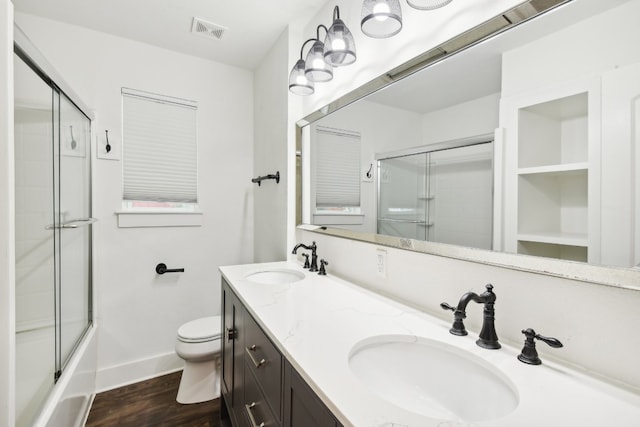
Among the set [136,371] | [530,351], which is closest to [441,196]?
[530,351]

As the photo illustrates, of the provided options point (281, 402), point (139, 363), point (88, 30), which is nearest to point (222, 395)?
point (139, 363)

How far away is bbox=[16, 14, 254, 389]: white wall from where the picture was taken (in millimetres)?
2039

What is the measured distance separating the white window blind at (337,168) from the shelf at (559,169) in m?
0.80

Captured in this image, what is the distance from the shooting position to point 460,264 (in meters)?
0.96

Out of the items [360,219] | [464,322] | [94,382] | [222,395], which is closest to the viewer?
[464,322]

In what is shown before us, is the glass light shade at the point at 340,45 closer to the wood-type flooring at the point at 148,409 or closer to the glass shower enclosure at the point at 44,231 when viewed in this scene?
the glass shower enclosure at the point at 44,231

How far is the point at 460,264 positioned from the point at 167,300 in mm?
2182

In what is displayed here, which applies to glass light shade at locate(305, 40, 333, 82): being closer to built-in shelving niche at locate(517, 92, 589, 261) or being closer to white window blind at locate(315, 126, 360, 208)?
white window blind at locate(315, 126, 360, 208)

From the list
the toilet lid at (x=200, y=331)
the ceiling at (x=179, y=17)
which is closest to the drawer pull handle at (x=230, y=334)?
the toilet lid at (x=200, y=331)

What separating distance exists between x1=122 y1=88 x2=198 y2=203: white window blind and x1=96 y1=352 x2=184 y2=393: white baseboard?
1.21 metres

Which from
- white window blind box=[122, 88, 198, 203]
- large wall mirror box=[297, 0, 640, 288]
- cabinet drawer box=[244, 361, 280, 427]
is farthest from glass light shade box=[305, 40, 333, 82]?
cabinet drawer box=[244, 361, 280, 427]

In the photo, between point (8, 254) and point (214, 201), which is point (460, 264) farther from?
point (214, 201)

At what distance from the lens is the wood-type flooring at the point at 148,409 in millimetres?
1723

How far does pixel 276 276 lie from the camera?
72.1 inches
